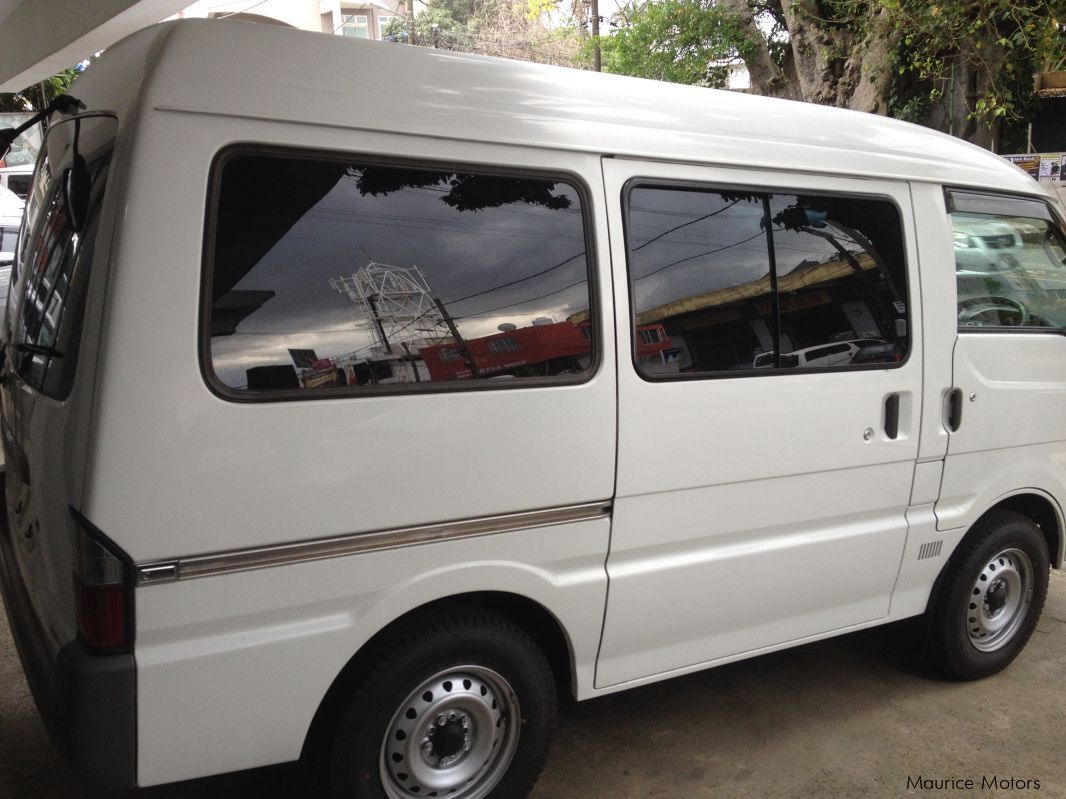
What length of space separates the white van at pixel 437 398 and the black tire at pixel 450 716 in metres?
0.01

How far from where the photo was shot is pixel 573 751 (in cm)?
347

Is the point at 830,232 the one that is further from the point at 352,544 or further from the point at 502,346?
the point at 352,544

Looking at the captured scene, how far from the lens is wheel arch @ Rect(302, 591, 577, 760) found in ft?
8.45

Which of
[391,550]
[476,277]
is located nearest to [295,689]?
[391,550]

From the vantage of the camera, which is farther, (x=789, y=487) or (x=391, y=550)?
(x=789, y=487)

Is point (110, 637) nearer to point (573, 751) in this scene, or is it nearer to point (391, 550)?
point (391, 550)

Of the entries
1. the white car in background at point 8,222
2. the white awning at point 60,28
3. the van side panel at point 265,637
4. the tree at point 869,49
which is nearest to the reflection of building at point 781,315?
the van side panel at point 265,637

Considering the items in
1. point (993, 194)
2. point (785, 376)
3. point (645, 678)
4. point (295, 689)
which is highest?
point (993, 194)

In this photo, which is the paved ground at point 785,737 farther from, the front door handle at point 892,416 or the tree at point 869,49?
the tree at point 869,49

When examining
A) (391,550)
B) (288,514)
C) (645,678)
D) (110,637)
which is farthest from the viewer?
(645,678)

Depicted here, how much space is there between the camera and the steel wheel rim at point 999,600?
13.1 ft

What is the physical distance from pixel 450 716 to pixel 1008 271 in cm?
292

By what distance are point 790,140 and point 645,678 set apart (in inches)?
74.8

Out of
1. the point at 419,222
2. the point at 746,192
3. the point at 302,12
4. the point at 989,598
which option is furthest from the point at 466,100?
the point at 302,12
